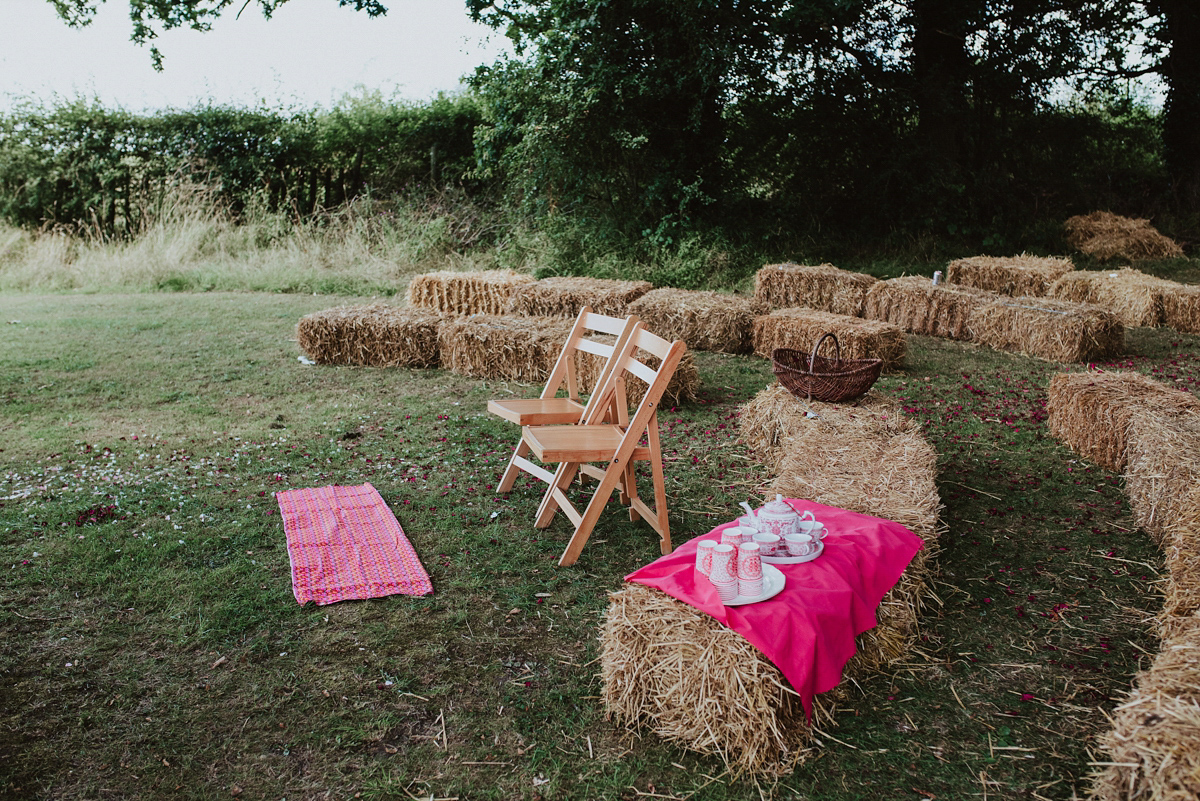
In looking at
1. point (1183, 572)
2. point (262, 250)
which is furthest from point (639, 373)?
point (262, 250)

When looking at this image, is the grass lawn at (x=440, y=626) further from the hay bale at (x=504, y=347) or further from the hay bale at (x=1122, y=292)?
the hay bale at (x=1122, y=292)

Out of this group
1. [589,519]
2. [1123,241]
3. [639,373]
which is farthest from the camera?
[1123,241]

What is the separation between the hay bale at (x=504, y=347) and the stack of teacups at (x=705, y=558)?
14.8 feet

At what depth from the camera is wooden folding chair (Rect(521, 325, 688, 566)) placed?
3.79m

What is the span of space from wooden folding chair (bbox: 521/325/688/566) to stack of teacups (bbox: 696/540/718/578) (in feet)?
3.33

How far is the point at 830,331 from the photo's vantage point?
750cm

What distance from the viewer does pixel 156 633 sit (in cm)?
322

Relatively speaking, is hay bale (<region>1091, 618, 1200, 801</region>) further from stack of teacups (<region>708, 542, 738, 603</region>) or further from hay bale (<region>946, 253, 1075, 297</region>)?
hay bale (<region>946, 253, 1075, 297</region>)

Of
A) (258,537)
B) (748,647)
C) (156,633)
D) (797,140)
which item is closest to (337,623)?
Answer: (156,633)

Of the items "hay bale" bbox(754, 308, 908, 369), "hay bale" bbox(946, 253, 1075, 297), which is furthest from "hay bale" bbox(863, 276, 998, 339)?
"hay bale" bbox(754, 308, 908, 369)

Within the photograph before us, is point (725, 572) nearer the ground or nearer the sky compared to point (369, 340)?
nearer the sky

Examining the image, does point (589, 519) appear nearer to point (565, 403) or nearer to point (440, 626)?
point (440, 626)

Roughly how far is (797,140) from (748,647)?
13.3 metres

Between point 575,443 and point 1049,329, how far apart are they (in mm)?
6144
